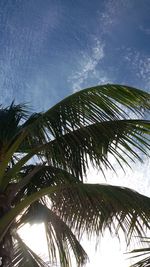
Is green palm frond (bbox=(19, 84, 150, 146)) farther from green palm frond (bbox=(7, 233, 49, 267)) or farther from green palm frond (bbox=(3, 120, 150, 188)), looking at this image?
green palm frond (bbox=(7, 233, 49, 267))

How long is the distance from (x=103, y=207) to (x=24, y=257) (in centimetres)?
218

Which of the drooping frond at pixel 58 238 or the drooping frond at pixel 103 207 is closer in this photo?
the drooping frond at pixel 103 207

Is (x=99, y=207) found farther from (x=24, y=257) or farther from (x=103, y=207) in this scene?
(x=24, y=257)

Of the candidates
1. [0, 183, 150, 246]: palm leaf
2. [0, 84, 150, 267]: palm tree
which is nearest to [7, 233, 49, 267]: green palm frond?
[0, 84, 150, 267]: palm tree

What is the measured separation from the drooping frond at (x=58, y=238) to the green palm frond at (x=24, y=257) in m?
0.37

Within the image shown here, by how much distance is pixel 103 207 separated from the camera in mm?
5348

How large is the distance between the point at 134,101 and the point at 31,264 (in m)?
3.44

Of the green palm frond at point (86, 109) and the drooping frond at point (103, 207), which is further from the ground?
the green palm frond at point (86, 109)

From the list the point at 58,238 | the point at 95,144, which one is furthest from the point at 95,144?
the point at 58,238

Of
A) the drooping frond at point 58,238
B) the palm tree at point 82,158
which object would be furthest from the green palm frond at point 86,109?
the drooping frond at point 58,238

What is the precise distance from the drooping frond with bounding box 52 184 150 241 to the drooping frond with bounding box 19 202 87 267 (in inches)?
42.1

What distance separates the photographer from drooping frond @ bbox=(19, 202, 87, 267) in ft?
22.7

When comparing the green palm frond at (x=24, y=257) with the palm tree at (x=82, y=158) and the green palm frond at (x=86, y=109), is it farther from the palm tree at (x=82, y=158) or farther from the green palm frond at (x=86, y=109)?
the green palm frond at (x=86, y=109)

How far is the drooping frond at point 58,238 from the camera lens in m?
6.93
